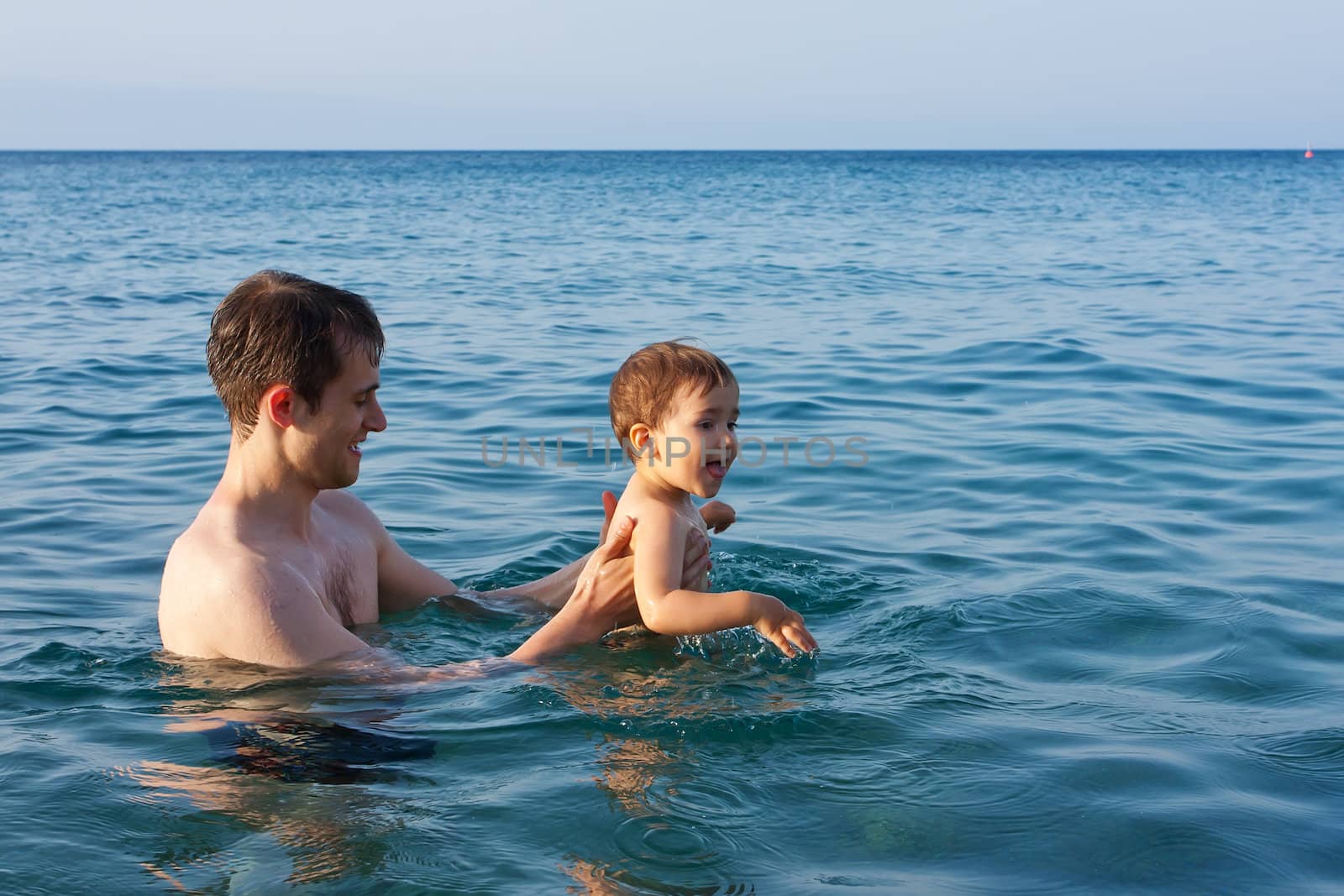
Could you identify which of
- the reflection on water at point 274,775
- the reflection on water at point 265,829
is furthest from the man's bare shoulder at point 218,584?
the reflection on water at point 265,829

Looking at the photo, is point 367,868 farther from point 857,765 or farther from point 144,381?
point 144,381

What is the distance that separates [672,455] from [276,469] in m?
1.28

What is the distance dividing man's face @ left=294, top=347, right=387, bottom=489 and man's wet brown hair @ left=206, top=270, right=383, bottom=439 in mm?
32

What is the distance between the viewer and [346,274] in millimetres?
19062

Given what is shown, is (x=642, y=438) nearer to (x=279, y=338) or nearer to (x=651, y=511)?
(x=651, y=511)

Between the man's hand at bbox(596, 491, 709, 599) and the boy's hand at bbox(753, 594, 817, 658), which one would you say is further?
the man's hand at bbox(596, 491, 709, 599)

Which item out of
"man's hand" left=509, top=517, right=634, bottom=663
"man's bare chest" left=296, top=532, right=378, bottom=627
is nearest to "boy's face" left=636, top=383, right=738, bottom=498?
"man's hand" left=509, top=517, right=634, bottom=663

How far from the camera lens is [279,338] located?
4012mm

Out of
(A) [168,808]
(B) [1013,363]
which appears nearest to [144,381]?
(B) [1013,363]

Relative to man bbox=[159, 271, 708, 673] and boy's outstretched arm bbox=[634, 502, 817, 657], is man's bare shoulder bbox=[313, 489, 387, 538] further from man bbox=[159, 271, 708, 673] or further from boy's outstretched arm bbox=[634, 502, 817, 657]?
boy's outstretched arm bbox=[634, 502, 817, 657]

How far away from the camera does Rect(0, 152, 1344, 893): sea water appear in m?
3.38

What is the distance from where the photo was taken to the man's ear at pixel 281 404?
13.2ft

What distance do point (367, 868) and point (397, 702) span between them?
3.36ft

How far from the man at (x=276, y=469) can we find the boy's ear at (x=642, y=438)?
3.01 feet
